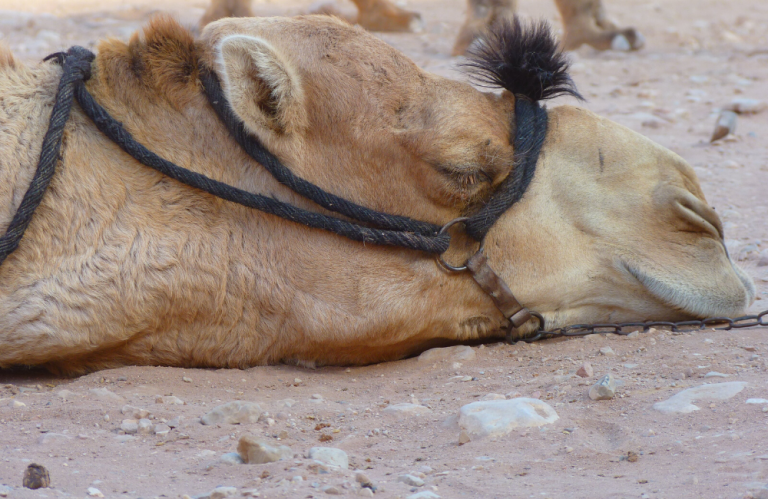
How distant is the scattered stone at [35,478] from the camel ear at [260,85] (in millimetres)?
1453

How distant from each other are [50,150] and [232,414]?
113 centimetres

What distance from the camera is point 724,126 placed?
268 inches

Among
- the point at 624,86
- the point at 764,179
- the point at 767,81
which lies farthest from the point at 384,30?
the point at 764,179

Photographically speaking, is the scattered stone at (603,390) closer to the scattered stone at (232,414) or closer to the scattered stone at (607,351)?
the scattered stone at (607,351)

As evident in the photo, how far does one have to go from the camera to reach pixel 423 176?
132 inches

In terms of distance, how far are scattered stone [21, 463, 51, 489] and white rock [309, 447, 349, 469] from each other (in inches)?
26.8

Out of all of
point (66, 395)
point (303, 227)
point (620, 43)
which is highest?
point (620, 43)

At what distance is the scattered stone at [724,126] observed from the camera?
22.4 feet

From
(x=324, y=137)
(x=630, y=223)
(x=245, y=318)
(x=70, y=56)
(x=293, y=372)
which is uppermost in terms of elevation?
(x=70, y=56)

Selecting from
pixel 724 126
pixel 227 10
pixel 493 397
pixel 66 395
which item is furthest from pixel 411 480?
pixel 227 10

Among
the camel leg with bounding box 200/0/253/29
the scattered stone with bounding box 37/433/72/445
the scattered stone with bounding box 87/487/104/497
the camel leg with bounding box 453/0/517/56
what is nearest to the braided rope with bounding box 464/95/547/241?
the scattered stone with bounding box 37/433/72/445

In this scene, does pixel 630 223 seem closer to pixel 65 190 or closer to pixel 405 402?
pixel 405 402

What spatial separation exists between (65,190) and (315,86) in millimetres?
958

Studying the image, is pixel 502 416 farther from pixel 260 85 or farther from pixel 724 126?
pixel 724 126
